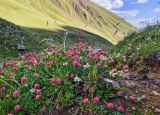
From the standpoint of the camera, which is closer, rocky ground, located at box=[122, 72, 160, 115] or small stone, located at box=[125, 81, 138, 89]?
rocky ground, located at box=[122, 72, 160, 115]

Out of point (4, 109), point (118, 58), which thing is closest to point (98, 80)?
point (4, 109)

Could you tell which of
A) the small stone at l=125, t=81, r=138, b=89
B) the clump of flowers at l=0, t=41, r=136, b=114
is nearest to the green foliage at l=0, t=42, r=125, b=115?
the clump of flowers at l=0, t=41, r=136, b=114

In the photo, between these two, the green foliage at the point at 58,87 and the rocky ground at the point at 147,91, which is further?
the rocky ground at the point at 147,91

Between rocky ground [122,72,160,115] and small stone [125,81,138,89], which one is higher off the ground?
small stone [125,81,138,89]

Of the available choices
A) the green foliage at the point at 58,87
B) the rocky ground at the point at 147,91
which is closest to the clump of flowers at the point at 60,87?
the green foliage at the point at 58,87

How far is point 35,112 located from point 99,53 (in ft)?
8.72

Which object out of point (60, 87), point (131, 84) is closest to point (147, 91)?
point (131, 84)

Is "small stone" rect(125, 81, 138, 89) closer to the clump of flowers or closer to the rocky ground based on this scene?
the rocky ground

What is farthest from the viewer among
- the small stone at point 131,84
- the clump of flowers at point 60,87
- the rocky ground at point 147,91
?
the small stone at point 131,84

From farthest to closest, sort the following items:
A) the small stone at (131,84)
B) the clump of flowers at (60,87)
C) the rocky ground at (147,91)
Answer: the small stone at (131,84) < the rocky ground at (147,91) < the clump of flowers at (60,87)

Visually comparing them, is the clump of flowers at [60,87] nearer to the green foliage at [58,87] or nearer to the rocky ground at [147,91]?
the green foliage at [58,87]

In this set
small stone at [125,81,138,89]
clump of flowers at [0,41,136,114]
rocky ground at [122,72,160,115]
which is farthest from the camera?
small stone at [125,81,138,89]

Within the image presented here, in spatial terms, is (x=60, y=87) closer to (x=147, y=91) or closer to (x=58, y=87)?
(x=58, y=87)

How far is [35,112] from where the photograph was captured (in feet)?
29.5
